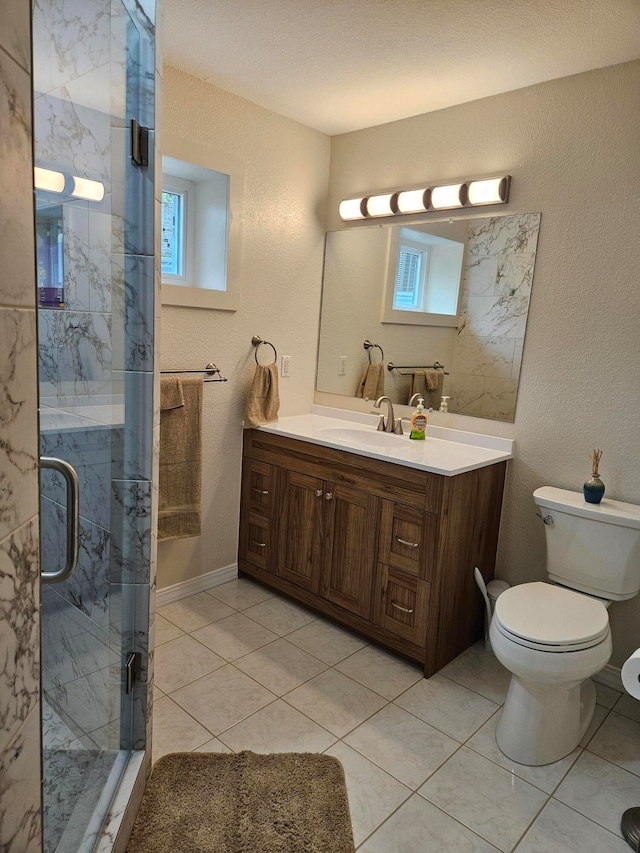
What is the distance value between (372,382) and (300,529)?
865mm

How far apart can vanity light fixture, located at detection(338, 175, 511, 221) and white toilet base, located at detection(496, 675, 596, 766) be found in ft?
6.36

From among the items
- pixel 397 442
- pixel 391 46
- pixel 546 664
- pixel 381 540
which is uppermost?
pixel 391 46

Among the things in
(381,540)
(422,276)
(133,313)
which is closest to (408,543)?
(381,540)

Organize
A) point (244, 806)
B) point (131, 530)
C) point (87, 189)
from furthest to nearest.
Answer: point (244, 806) < point (131, 530) < point (87, 189)

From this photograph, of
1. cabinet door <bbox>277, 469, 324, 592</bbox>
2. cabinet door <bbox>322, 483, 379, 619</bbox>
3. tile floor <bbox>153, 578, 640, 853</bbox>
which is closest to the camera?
tile floor <bbox>153, 578, 640, 853</bbox>

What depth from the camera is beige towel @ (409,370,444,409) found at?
2.80m

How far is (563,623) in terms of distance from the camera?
6.21 feet

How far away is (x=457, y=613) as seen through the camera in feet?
7.93

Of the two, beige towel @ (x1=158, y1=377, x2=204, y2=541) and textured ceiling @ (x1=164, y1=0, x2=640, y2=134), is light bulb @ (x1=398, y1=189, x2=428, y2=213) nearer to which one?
textured ceiling @ (x1=164, y1=0, x2=640, y2=134)

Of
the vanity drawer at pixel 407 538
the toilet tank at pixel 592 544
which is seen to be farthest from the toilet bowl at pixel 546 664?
the vanity drawer at pixel 407 538

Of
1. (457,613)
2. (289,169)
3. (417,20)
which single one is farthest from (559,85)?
(457,613)

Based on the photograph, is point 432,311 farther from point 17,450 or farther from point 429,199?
point 17,450

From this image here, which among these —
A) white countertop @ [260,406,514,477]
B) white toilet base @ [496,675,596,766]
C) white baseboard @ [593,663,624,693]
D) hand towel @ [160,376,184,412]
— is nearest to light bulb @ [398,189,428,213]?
white countertop @ [260,406,514,477]

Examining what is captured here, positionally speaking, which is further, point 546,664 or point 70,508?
point 546,664
